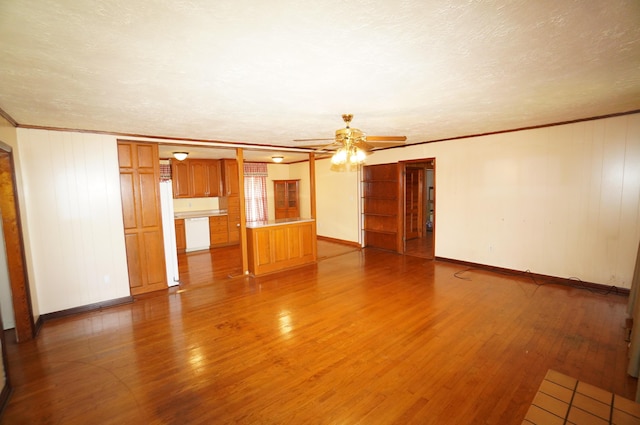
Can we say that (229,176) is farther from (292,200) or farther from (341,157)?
(341,157)

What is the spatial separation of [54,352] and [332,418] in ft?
9.65

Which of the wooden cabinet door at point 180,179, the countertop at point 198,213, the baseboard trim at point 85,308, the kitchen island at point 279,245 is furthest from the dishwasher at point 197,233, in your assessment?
the baseboard trim at point 85,308

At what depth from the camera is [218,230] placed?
7.69 metres

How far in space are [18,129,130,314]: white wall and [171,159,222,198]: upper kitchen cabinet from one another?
331 centimetres

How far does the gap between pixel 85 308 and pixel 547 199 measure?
7.03m

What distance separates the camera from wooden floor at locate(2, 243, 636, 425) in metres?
2.03

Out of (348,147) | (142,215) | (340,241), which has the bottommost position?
(340,241)

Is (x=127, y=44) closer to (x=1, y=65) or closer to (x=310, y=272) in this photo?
(x=1, y=65)

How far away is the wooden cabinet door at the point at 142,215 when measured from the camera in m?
4.18

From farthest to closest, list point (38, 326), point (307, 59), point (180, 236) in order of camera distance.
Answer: point (180, 236)
point (38, 326)
point (307, 59)

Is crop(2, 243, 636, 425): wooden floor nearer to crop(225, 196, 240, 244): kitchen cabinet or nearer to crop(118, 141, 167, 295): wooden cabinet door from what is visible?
crop(118, 141, 167, 295): wooden cabinet door

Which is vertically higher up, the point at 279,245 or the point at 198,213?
the point at 198,213

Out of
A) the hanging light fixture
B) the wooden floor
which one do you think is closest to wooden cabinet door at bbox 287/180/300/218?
the wooden floor

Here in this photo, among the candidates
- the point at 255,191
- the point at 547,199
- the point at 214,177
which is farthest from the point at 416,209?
the point at 214,177
